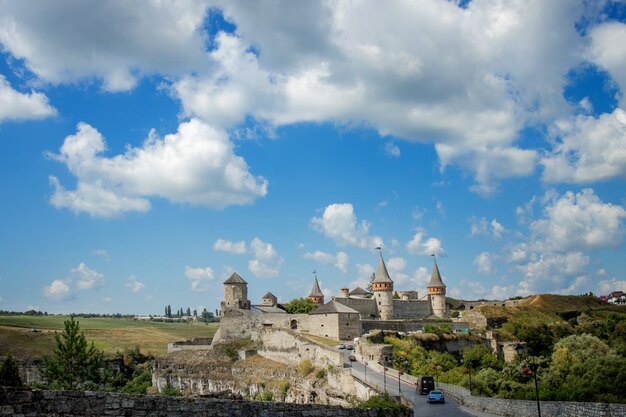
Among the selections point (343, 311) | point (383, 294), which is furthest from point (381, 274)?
point (343, 311)

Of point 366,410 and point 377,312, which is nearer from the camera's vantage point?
point 366,410

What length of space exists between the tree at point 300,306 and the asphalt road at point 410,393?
121ft

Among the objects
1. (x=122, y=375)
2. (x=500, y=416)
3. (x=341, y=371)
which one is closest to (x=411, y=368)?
(x=341, y=371)

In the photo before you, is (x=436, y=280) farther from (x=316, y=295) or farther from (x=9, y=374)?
(x=9, y=374)

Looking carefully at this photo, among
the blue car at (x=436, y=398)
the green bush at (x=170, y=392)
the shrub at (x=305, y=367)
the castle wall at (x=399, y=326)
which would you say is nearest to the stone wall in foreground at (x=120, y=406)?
the blue car at (x=436, y=398)

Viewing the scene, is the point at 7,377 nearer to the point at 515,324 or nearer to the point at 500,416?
the point at 500,416

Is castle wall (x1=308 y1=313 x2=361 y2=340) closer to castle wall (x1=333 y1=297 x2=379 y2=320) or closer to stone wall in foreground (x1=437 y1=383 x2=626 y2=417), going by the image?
castle wall (x1=333 y1=297 x2=379 y2=320)

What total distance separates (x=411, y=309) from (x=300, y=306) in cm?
1990

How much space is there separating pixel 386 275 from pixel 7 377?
2483 inches

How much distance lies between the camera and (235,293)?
84.1 meters

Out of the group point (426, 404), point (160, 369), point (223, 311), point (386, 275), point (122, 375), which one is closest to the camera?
point (426, 404)

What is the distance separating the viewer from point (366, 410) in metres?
15.8

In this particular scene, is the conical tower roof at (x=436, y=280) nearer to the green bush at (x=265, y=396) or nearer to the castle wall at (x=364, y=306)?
the castle wall at (x=364, y=306)

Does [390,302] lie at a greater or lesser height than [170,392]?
greater
